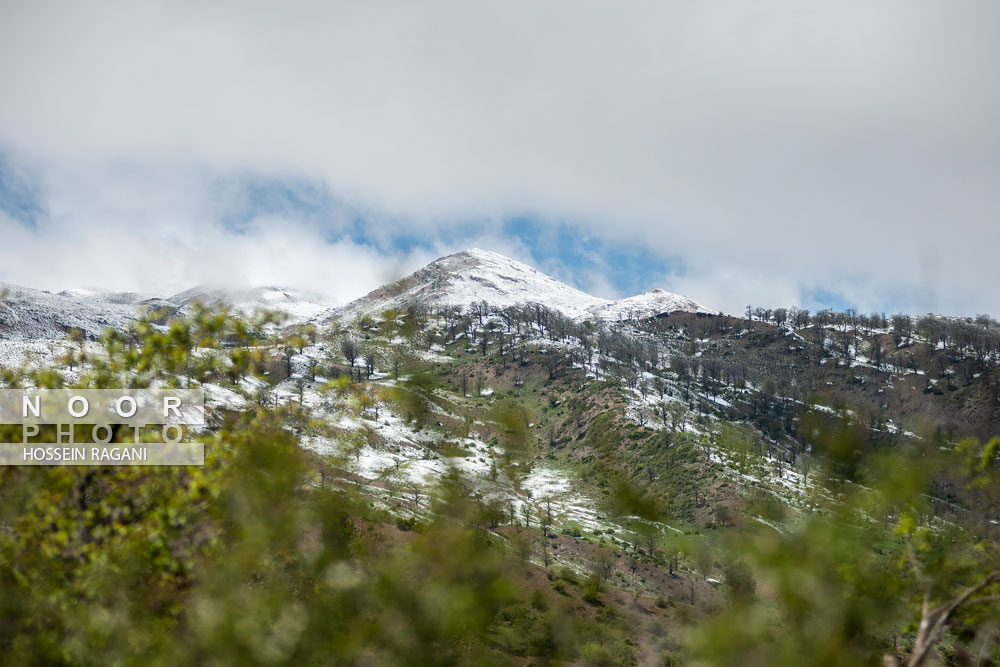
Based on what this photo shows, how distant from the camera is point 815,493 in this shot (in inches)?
182

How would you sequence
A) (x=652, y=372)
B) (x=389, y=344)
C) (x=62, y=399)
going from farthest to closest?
(x=652, y=372), (x=62, y=399), (x=389, y=344)

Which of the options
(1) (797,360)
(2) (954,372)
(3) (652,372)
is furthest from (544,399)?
(2) (954,372)

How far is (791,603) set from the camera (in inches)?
144

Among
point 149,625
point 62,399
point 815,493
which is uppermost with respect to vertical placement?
point 62,399

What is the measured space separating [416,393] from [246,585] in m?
2.08

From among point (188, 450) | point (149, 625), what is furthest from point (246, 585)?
point (188, 450)

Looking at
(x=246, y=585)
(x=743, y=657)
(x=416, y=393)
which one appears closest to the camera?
(x=743, y=657)

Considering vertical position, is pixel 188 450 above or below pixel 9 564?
above

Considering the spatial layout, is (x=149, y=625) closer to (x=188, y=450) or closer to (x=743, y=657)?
(x=188, y=450)

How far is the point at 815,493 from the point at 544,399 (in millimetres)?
116937

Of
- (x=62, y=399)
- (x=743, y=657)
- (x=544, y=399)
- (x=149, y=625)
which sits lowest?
(x=544, y=399)

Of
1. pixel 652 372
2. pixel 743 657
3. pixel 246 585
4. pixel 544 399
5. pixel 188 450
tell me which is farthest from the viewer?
pixel 652 372

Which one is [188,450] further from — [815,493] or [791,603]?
[815,493]

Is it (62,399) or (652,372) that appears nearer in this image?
(62,399)
